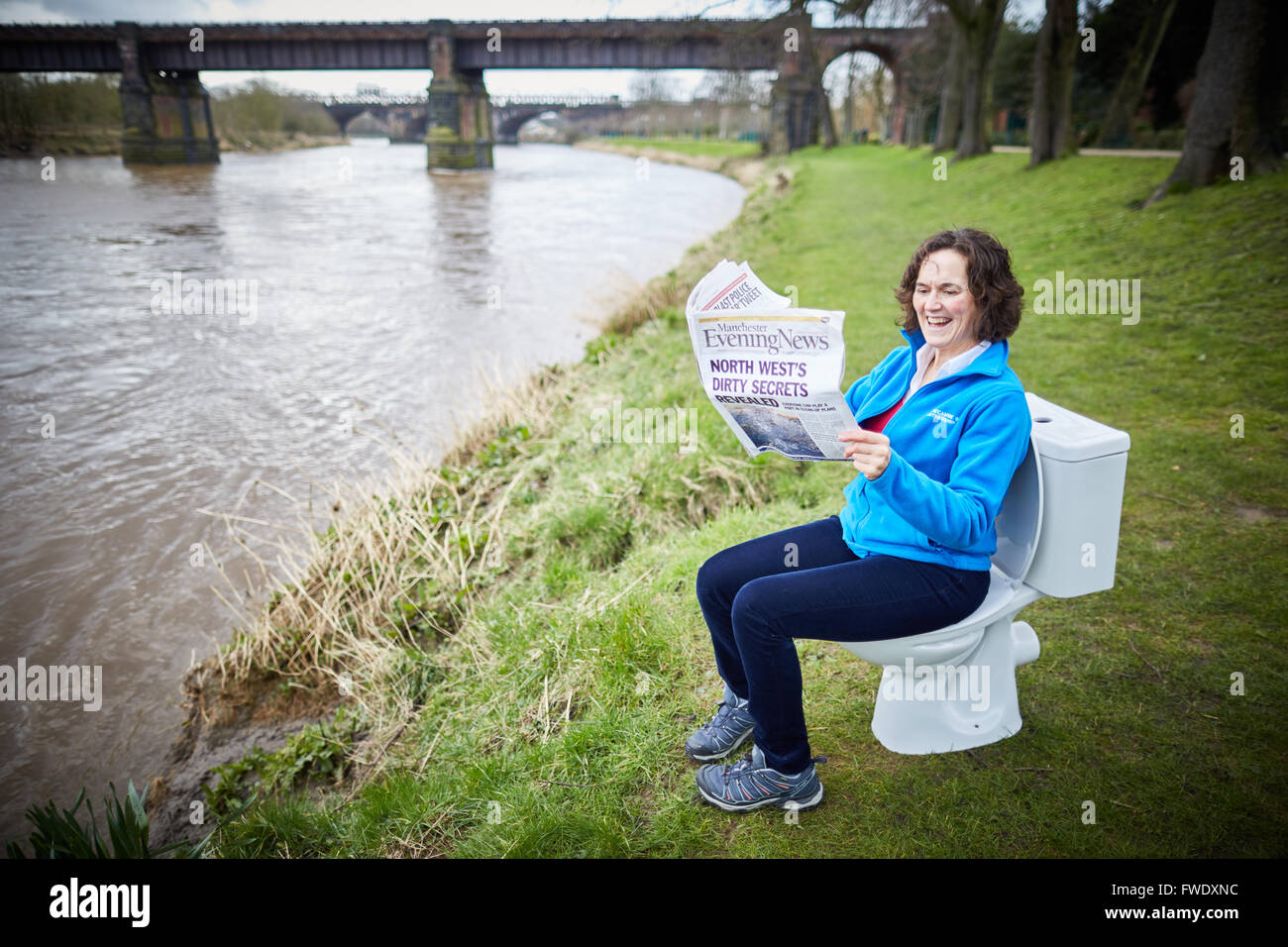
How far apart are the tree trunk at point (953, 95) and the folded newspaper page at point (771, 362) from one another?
2855 centimetres

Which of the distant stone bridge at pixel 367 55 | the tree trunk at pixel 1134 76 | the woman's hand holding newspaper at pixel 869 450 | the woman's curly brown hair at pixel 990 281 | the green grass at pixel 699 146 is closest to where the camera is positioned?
the woman's hand holding newspaper at pixel 869 450

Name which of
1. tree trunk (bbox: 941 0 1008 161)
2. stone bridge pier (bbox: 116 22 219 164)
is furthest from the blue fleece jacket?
stone bridge pier (bbox: 116 22 219 164)

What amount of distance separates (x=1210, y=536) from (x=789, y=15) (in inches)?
738

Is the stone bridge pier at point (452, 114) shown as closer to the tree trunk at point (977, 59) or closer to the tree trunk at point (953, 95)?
the tree trunk at point (953, 95)

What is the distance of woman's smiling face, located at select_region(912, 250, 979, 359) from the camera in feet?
7.64

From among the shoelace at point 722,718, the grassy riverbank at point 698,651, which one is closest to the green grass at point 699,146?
the grassy riverbank at point 698,651

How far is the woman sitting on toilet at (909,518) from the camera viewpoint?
2.20m

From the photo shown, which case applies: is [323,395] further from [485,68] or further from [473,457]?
[485,68]

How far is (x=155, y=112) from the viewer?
153ft

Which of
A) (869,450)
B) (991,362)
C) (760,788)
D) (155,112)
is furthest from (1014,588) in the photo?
(155,112)

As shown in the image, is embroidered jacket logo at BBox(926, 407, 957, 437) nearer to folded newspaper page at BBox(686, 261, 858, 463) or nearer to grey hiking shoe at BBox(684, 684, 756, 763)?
folded newspaper page at BBox(686, 261, 858, 463)

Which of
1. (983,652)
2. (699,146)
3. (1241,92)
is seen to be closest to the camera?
(983,652)

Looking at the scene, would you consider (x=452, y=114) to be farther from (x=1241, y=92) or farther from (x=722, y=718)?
(x=722, y=718)

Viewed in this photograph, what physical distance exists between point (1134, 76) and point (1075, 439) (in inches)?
1019
